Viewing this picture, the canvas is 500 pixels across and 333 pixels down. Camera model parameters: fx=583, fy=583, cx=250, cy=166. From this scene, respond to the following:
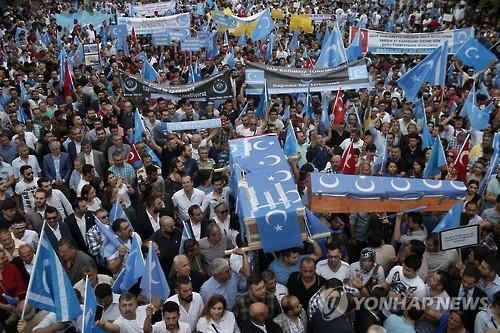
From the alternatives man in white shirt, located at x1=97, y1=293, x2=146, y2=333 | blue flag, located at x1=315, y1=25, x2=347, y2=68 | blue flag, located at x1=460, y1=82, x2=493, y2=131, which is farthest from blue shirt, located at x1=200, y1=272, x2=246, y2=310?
blue flag, located at x1=315, y1=25, x2=347, y2=68

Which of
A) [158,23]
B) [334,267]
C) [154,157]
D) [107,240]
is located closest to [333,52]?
[154,157]

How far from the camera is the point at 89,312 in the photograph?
14.6 feet

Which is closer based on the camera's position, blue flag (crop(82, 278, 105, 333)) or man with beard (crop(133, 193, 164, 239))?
blue flag (crop(82, 278, 105, 333))

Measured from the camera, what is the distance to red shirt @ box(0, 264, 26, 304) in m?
5.30

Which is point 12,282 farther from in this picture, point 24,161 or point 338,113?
point 338,113

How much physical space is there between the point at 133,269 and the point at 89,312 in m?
0.88

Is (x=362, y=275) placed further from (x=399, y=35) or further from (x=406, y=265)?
(x=399, y=35)

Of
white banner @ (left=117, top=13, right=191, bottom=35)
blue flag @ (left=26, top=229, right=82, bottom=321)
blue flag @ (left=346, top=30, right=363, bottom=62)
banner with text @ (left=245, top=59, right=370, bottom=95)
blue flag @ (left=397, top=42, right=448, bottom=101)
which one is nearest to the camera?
blue flag @ (left=26, top=229, right=82, bottom=321)

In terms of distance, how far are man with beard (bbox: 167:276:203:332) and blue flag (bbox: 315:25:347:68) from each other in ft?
27.0

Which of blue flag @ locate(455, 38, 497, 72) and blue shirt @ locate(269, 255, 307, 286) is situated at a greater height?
blue flag @ locate(455, 38, 497, 72)

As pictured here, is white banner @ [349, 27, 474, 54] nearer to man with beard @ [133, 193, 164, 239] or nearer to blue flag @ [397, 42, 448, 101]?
blue flag @ [397, 42, 448, 101]

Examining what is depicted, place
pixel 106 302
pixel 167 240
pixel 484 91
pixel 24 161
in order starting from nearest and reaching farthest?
pixel 106 302 → pixel 167 240 → pixel 24 161 → pixel 484 91

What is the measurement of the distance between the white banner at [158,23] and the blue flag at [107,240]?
1133 centimetres

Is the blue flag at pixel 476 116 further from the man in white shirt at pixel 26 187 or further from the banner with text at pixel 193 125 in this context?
the man in white shirt at pixel 26 187
